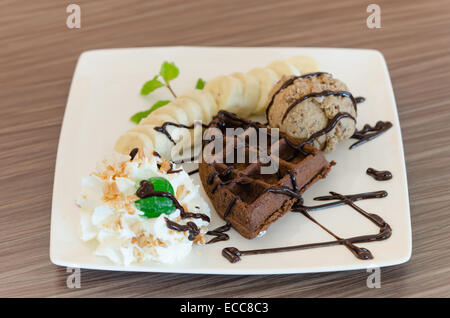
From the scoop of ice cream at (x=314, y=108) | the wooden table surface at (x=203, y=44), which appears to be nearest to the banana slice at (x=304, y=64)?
the scoop of ice cream at (x=314, y=108)

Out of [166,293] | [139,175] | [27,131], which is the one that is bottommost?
[166,293]

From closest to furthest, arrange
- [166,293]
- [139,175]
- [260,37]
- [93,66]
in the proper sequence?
1. [166,293]
2. [139,175]
3. [93,66]
4. [260,37]

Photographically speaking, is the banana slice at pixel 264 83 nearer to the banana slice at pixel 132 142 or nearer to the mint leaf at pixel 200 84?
the mint leaf at pixel 200 84

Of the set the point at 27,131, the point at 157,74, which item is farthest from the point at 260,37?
the point at 27,131

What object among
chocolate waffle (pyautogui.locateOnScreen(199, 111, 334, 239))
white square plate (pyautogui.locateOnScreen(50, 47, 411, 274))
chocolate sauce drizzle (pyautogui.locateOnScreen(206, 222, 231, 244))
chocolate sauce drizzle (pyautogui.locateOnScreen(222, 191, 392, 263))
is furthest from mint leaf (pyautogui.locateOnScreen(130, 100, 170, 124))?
chocolate sauce drizzle (pyautogui.locateOnScreen(222, 191, 392, 263))

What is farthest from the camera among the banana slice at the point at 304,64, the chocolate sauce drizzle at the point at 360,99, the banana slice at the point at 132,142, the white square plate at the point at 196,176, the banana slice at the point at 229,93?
the banana slice at the point at 304,64

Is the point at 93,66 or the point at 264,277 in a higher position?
the point at 93,66

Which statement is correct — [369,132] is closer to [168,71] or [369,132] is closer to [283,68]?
[283,68]

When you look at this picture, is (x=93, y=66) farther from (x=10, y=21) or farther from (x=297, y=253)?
(x=297, y=253)
